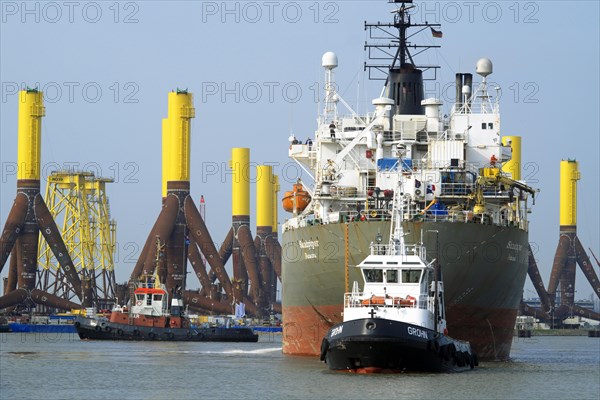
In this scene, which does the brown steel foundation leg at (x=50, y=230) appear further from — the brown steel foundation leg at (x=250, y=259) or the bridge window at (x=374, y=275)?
the bridge window at (x=374, y=275)

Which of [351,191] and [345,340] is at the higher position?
[351,191]

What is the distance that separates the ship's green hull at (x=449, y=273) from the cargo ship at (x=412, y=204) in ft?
0.18

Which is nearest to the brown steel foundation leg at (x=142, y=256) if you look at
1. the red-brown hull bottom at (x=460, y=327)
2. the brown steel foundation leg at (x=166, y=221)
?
the brown steel foundation leg at (x=166, y=221)

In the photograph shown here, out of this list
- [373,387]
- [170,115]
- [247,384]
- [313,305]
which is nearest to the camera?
[373,387]

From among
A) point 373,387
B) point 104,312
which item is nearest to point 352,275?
Result: point 373,387

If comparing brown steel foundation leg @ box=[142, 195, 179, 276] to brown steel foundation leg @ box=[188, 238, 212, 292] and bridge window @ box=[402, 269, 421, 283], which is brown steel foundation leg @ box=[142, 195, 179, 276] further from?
bridge window @ box=[402, 269, 421, 283]

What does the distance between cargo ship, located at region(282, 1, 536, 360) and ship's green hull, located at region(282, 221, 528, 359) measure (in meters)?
0.06

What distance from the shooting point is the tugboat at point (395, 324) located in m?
48.5

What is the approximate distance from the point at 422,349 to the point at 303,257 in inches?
630

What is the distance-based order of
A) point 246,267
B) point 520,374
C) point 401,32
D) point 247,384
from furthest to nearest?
point 246,267 < point 401,32 < point 520,374 < point 247,384

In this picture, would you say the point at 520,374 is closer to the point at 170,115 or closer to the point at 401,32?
the point at 401,32

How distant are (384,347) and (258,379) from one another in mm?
6913

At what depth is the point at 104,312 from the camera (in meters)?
138

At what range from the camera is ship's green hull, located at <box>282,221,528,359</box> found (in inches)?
2295
